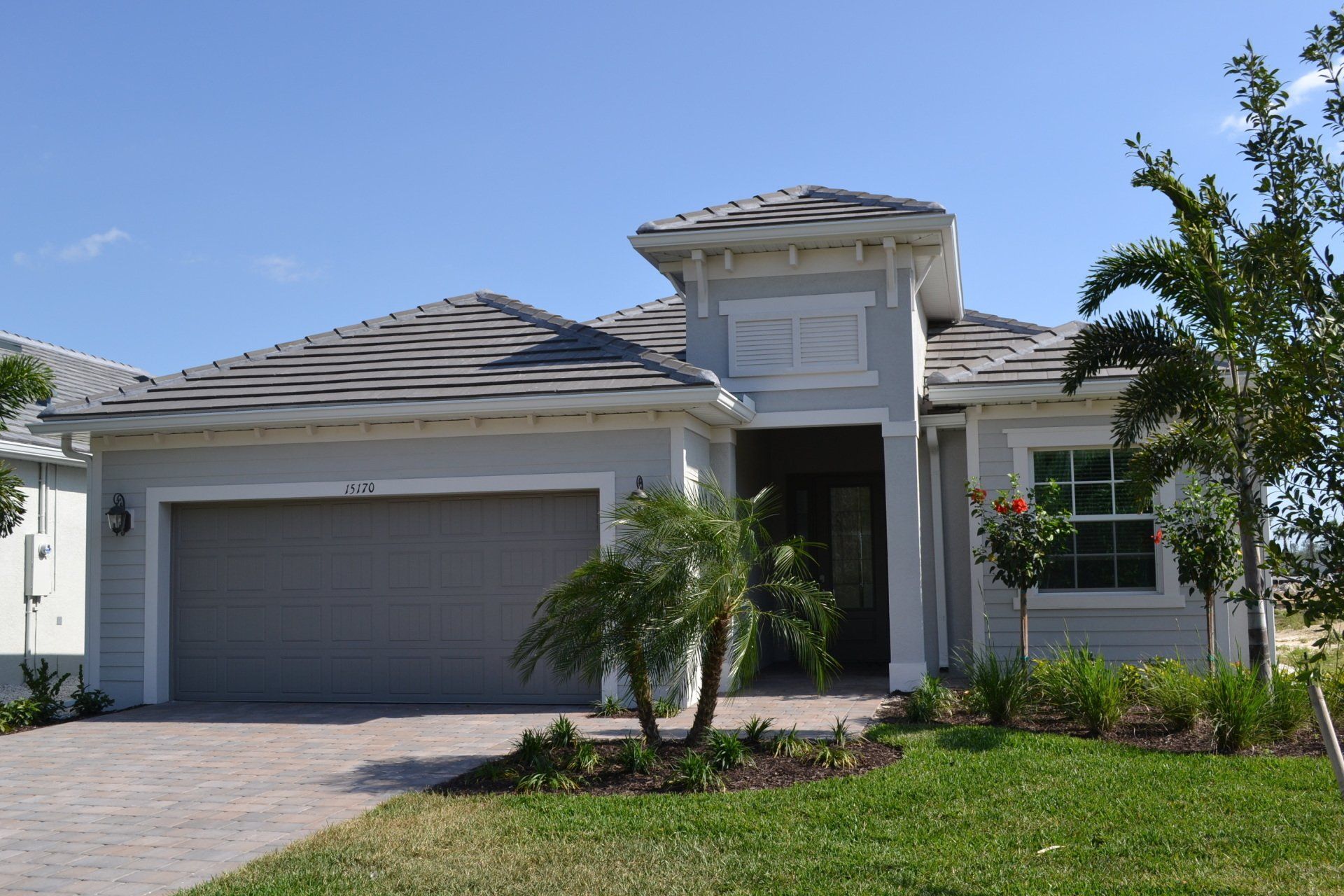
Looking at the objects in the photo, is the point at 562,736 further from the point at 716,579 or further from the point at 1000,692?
the point at 1000,692

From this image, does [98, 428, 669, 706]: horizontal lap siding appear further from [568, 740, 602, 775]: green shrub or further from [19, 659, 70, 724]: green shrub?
[568, 740, 602, 775]: green shrub

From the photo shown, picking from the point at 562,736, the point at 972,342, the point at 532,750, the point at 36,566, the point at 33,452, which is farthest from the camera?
the point at 36,566

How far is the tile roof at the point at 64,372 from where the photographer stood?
16141 mm

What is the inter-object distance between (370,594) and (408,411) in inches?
83.0

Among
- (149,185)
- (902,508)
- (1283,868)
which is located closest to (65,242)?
(149,185)

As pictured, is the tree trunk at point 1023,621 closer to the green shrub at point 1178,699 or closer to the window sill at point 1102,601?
the window sill at point 1102,601

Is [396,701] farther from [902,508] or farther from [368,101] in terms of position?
[368,101]

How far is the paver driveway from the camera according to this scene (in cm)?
627

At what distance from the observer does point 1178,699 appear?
909cm

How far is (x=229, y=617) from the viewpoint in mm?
12523

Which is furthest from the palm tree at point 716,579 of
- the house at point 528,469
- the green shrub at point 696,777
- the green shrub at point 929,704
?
the house at point 528,469

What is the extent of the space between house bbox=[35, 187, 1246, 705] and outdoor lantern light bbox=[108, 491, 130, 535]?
11cm

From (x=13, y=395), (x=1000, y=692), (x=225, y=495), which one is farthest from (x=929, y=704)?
(x=13, y=395)

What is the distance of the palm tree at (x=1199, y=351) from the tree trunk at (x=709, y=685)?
11.3 ft
